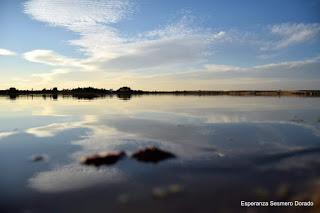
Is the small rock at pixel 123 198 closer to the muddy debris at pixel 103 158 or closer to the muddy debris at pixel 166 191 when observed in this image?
the muddy debris at pixel 166 191

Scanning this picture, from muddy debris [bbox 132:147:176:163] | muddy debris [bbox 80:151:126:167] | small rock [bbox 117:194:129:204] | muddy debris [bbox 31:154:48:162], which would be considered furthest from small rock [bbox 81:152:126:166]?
small rock [bbox 117:194:129:204]

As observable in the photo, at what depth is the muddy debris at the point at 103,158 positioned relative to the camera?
62.4 ft

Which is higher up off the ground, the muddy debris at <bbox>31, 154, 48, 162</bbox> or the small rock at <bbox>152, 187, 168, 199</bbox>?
the muddy debris at <bbox>31, 154, 48, 162</bbox>

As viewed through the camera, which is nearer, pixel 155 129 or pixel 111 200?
pixel 111 200

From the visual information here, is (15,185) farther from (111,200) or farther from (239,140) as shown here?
(239,140)

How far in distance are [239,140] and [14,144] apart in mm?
20209

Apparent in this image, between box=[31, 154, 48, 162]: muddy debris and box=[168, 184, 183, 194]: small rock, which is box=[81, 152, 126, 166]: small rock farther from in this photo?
box=[168, 184, 183, 194]: small rock

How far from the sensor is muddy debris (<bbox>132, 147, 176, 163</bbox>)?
19.9 meters

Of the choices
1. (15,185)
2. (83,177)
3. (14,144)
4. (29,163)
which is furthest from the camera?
(14,144)

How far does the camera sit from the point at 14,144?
993 inches

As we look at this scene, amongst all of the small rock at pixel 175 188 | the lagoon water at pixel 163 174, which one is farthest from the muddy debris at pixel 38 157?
the small rock at pixel 175 188

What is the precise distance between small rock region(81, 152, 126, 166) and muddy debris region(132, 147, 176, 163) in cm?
120

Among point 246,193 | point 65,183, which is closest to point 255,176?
point 246,193

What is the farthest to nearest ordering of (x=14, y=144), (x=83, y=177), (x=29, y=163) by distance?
(x=14, y=144)
(x=29, y=163)
(x=83, y=177)
